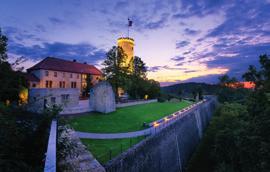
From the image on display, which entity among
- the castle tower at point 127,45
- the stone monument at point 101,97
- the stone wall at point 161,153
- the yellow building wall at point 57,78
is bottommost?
the stone wall at point 161,153

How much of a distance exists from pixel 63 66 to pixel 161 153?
1298 inches

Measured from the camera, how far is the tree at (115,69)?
3453 cm

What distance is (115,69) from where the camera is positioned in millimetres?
34500

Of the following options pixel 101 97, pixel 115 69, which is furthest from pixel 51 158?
pixel 115 69

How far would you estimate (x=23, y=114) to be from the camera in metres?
5.60

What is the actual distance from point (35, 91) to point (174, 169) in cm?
1882

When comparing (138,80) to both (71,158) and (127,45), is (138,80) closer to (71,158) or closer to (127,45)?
(127,45)

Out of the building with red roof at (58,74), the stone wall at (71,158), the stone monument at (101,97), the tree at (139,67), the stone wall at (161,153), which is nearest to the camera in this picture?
the stone wall at (71,158)

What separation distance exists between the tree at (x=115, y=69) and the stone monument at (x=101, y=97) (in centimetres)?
937

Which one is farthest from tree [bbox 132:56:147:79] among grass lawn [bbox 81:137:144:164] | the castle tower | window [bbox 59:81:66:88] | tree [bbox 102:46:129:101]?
grass lawn [bbox 81:137:144:164]

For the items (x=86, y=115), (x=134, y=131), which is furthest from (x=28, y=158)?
(x=86, y=115)

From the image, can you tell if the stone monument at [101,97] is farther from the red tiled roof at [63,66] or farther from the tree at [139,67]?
the tree at [139,67]

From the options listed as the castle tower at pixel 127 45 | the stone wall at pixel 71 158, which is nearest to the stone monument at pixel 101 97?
the stone wall at pixel 71 158

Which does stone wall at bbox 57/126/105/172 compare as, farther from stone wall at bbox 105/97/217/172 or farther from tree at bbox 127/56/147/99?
tree at bbox 127/56/147/99
